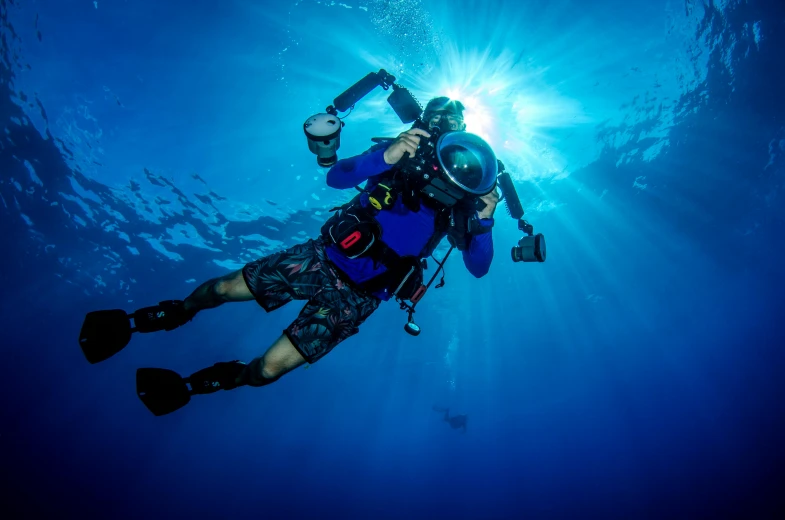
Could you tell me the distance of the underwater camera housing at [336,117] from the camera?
2.60 metres

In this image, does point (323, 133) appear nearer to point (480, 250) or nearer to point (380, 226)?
point (380, 226)

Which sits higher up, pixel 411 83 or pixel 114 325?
pixel 411 83

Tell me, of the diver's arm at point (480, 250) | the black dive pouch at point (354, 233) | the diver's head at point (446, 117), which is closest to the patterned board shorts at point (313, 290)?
the black dive pouch at point (354, 233)

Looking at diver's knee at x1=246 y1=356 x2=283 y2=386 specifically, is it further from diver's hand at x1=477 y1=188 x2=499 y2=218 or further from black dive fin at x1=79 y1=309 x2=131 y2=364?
diver's hand at x1=477 y1=188 x2=499 y2=218

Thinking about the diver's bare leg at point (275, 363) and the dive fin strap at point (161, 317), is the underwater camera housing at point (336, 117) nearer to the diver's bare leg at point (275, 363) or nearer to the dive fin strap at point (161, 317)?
the diver's bare leg at point (275, 363)

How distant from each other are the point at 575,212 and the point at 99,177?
76.1 ft

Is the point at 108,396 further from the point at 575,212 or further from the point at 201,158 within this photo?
the point at 575,212

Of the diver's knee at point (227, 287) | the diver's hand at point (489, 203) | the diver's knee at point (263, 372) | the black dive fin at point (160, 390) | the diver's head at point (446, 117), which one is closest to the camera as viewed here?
the black dive fin at point (160, 390)

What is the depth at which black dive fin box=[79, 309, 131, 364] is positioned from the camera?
91.2 inches

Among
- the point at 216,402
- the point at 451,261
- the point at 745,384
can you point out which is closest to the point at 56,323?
the point at 216,402

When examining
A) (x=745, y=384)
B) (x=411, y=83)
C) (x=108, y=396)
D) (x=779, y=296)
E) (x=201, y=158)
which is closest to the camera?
(x=411, y=83)

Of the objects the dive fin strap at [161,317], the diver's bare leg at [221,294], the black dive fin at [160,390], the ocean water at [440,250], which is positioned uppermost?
the ocean water at [440,250]

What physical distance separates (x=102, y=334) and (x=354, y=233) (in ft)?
6.88

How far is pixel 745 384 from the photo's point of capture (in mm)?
41812
